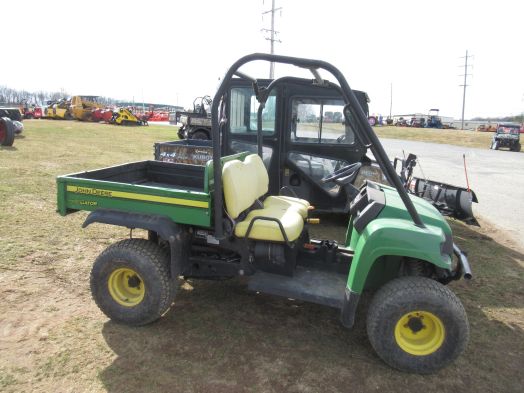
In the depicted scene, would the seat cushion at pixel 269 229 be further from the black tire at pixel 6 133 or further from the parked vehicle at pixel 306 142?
the black tire at pixel 6 133

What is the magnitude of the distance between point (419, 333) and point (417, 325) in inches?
3.0

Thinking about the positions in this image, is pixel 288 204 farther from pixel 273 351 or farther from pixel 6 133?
pixel 6 133

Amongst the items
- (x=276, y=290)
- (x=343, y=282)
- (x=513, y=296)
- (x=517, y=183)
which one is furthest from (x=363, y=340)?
(x=517, y=183)

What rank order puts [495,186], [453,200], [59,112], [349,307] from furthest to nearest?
[59,112] → [495,186] → [453,200] → [349,307]

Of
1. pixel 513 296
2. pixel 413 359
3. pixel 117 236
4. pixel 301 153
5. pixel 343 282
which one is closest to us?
pixel 413 359

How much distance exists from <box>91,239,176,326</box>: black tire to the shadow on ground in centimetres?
12

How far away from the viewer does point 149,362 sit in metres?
2.63

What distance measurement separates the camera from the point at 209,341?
2885 millimetres

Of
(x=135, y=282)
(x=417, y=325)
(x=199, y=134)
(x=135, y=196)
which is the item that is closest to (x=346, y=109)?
(x=417, y=325)

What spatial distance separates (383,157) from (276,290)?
3.76 feet

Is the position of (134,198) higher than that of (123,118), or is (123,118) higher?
(123,118)

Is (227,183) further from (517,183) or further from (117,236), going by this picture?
(517,183)

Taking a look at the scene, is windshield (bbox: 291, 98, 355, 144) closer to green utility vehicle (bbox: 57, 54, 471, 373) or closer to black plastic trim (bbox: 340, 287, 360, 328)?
green utility vehicle (bbox: 57, 54, 471, 373)

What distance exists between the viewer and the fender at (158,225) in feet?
9.45
